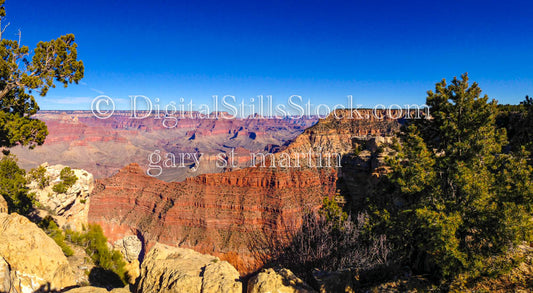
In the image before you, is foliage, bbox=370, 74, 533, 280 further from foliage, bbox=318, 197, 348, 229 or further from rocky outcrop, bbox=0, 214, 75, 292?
rocky outcrop, bbox=0, 214, 75, 292

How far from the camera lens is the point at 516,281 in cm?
868

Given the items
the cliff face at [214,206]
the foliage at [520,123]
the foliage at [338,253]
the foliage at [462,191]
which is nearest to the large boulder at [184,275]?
the foliage at [338,253]

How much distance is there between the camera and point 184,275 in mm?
7867

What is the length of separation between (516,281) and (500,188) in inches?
129

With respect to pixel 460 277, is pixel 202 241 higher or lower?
lower

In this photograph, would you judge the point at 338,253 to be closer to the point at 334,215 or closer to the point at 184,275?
the point at 334,215

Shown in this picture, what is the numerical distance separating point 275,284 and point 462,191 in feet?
24.0

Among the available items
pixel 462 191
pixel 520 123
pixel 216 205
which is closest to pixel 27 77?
pixel 462 191

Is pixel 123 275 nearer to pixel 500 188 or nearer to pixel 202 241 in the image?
pixel 500 188

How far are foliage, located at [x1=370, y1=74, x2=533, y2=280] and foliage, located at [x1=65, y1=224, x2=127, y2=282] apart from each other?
1921 centimetres

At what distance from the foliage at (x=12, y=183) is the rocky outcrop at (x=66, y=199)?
3.60 m

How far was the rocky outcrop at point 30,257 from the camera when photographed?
27.4 feet

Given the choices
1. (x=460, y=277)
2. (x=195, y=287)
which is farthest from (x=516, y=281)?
(x=195, y=287)

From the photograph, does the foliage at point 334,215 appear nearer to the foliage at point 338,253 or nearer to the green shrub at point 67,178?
the foliage at point 338,253
